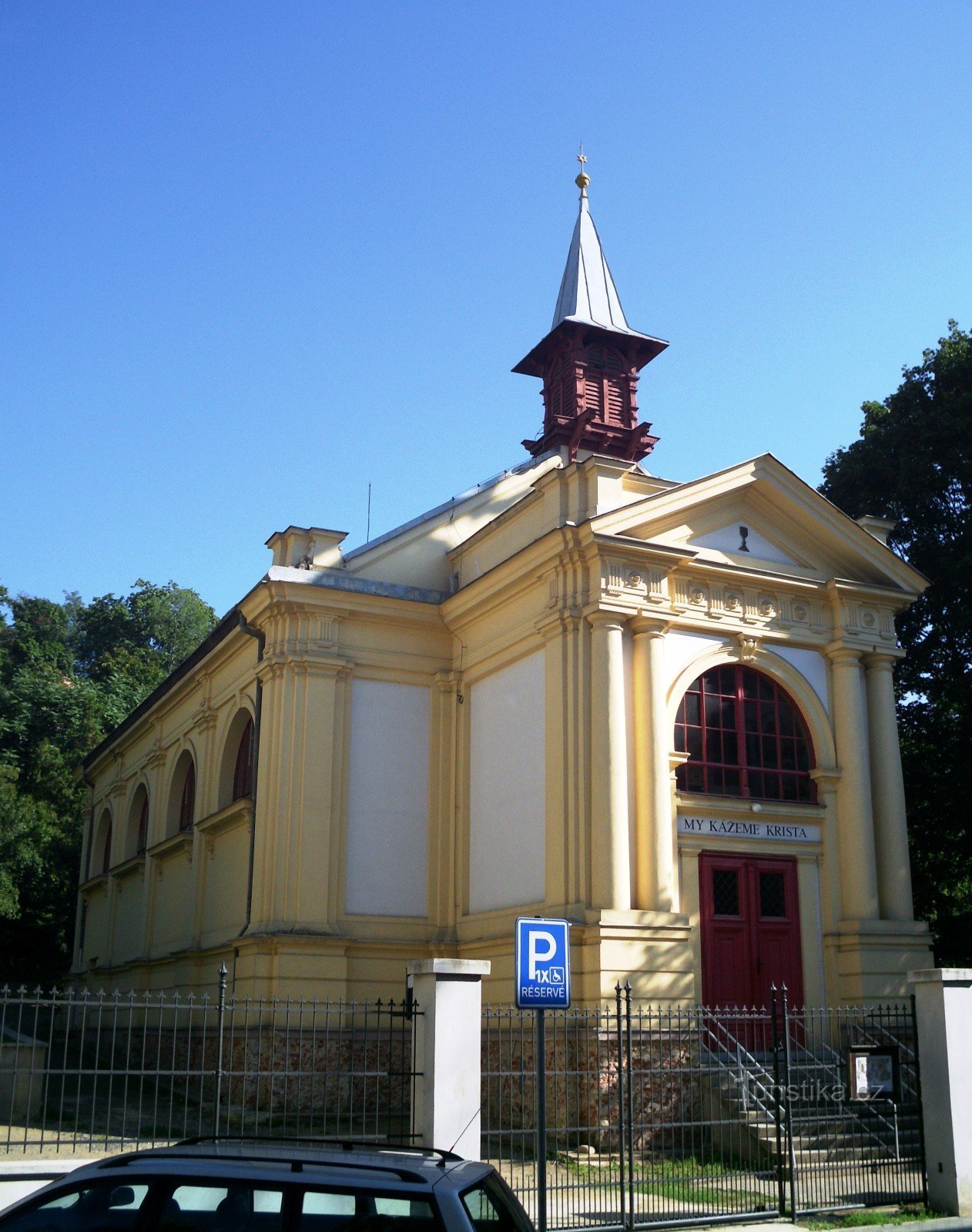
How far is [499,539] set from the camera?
69.3 ft

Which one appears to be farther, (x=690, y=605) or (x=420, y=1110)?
(x=690, y=605)

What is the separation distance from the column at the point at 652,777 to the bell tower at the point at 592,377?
30.9ft

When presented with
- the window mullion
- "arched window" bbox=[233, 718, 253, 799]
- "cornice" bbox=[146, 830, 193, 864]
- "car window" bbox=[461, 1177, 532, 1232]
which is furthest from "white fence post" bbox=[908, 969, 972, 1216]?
"cornice" bbox=[146, 830, 193, 864]

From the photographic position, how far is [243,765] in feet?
80.5

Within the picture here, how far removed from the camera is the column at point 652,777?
1684cm

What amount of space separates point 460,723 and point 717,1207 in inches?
395

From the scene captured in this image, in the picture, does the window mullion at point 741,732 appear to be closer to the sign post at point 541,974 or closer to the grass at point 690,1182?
the grass at point 690,1182

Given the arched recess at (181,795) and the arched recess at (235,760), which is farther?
the arched recess at (181,795)

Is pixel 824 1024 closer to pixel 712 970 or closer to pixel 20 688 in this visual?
pixel 712 970

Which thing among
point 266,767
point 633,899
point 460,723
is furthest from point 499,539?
point 633,899

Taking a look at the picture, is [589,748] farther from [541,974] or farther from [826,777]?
[541,974]

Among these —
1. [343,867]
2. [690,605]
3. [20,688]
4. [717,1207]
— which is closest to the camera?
[717,1207]

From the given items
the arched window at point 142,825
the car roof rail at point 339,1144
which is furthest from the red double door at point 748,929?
the arched window at point 142,825

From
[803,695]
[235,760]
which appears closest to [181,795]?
[235,760]
